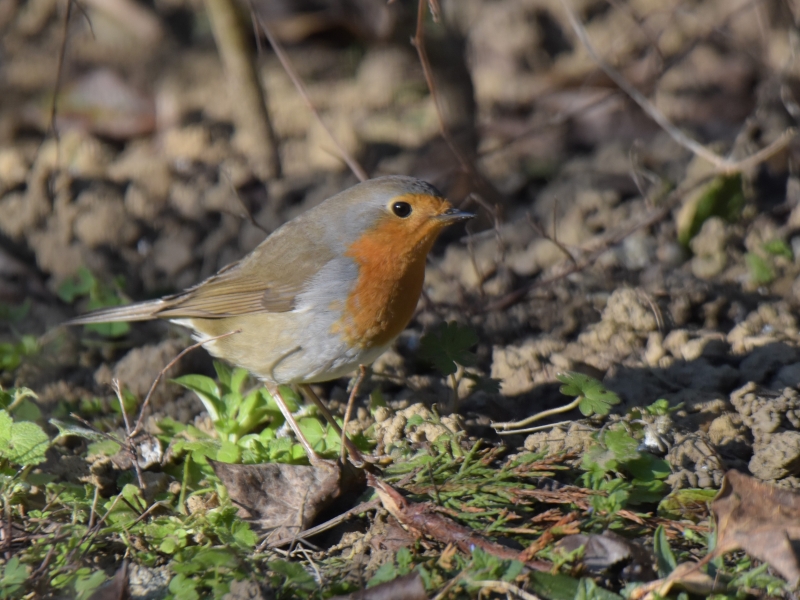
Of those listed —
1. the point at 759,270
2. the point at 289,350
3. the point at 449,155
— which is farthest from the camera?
the point at 449,155

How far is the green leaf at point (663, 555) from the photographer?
2561 mm

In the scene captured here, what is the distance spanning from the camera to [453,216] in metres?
3.64

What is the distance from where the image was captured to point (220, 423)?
3.72m

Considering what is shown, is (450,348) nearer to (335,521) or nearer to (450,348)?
(450,348)

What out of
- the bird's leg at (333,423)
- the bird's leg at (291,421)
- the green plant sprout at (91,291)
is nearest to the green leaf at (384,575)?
the bird's leg at (333,423)

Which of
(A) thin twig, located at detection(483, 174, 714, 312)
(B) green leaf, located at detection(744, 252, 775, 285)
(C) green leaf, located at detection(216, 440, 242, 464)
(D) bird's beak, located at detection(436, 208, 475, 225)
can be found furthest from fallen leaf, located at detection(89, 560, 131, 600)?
(B) green leaf, located at detection(744, 252, 775, 285)

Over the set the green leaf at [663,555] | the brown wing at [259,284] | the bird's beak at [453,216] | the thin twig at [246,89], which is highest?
the thin twig at [246,89]

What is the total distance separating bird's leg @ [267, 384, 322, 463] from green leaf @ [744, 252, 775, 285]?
2.47 metres

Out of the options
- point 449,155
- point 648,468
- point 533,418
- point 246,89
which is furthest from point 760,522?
point 246,89

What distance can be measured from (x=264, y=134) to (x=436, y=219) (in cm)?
230

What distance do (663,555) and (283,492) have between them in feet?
4.37

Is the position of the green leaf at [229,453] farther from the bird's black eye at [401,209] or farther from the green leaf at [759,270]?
the green leaf at [759,270]

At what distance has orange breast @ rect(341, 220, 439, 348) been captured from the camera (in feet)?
11.8

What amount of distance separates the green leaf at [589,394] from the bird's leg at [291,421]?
38.0 inches
